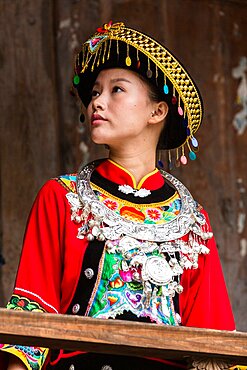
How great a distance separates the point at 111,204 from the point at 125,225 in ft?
0.29

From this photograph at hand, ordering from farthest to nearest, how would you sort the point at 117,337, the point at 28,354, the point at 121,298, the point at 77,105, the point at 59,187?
the point at 77,105 < the point at 59,187 < the point at 121,298 < the point at 28,354 < the point at 117,337

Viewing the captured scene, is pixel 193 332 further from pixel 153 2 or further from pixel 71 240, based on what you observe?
pixel 153 2

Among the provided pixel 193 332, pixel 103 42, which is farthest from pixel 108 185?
pixel 193 332

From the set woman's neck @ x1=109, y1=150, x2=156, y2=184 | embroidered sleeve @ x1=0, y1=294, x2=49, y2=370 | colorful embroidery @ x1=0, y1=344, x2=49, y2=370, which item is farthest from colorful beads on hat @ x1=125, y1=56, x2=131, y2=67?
colorful embroidery @ x1=0, y1=344, x2=49, y2=370

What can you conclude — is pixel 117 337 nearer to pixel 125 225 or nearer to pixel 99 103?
pixel 125 225

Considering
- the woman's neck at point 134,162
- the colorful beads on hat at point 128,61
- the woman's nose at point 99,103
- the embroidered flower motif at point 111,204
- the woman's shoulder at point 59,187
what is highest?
the colorful beads on hat at point 128,61

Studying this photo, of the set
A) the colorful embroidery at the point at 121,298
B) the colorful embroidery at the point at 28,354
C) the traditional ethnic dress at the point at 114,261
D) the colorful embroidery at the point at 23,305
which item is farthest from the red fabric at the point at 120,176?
the colorful embroidery at the point at 28,354

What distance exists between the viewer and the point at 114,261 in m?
4.25

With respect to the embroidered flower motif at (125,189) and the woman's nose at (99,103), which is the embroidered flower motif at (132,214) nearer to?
the embroidered flower motif at (125,189)

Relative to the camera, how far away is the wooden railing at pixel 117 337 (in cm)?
376


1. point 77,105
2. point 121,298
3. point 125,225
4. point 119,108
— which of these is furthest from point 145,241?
point 77,105

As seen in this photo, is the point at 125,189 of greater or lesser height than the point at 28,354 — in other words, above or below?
above

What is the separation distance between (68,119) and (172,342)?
1607 millimetres

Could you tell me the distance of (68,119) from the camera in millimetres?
5340
